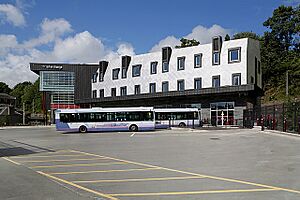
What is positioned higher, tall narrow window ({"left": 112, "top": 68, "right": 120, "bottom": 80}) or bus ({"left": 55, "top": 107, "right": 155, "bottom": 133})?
tall narrow window ({"left": 112, "top": 68, "right": 120, "bottom": 80})

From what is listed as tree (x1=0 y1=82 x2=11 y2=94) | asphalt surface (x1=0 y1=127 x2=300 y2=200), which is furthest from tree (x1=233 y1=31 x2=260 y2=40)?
tree (x1=0 y1=82 x2=11 y2=94)

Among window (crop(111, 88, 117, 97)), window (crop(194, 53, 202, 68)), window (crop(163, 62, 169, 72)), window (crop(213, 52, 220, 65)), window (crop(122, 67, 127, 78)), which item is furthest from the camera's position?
window (crop(111, 88, 117, 97))

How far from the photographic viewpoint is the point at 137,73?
208 feet

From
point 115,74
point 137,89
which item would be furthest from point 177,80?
point 115,74

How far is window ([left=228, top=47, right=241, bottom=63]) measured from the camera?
48.7 metres

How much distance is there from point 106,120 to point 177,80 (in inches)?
830

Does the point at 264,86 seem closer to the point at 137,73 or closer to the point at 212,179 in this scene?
the point at 137,73

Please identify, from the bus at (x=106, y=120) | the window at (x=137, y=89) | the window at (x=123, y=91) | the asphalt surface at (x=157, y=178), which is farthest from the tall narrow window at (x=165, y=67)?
the asphalt surface at (x=157, y=178)

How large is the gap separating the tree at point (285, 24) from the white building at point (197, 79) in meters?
21.3

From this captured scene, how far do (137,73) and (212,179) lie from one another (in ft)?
178

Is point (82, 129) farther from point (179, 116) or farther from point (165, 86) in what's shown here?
point (165, 86)

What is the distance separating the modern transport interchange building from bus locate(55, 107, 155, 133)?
14.2m

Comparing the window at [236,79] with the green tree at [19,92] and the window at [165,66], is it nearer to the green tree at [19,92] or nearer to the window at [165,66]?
the window at [165,66]

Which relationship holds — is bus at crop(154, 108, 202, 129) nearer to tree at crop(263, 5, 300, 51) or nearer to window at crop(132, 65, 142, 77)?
window at crop(132, 65, 142, 77)
